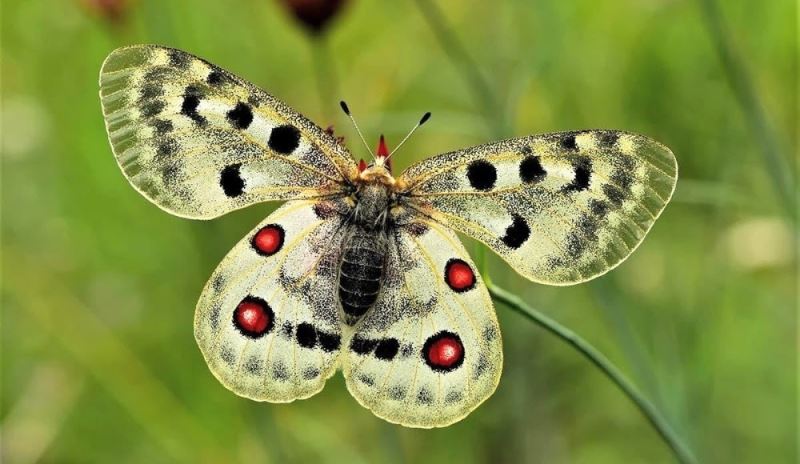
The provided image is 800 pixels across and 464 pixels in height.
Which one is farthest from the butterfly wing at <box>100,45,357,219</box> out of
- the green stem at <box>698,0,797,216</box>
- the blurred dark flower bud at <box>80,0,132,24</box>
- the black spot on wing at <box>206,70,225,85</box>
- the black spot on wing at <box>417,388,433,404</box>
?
the blurred dark flower bud at <box>80,0,132,24</box>

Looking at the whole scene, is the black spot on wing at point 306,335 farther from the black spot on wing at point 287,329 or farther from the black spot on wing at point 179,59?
the black spot on wing at point 179,59

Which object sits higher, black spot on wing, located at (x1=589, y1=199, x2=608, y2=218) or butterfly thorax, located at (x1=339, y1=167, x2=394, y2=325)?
black spot on wing, located at (x1=589, y1=199, x2=608, y2=218)

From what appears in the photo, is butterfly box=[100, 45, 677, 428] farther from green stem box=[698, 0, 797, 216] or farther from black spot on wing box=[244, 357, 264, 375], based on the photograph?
green stem box=[698, 0, 797, 216]

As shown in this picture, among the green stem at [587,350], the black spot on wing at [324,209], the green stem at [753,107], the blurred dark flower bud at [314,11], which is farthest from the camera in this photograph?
the blurred dark flower bud at [314,11]

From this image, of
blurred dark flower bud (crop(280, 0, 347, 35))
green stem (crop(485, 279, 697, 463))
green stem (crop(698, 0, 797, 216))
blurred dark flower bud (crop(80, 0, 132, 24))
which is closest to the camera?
green stem (crop(485, 279, 697, 463))

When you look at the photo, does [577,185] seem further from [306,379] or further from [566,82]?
[566,82]

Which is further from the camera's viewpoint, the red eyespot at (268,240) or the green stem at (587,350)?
the red eyespot at (268,240)

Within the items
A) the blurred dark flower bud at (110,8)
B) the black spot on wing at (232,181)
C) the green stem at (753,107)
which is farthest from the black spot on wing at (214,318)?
the blurred dark flower bud at (110,8)

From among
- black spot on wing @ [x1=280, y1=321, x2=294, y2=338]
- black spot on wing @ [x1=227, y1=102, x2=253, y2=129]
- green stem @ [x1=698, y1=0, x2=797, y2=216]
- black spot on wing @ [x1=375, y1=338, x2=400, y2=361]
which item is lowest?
black spot on wing @ [x1=280, y1=321, x2=294, y2=338]
